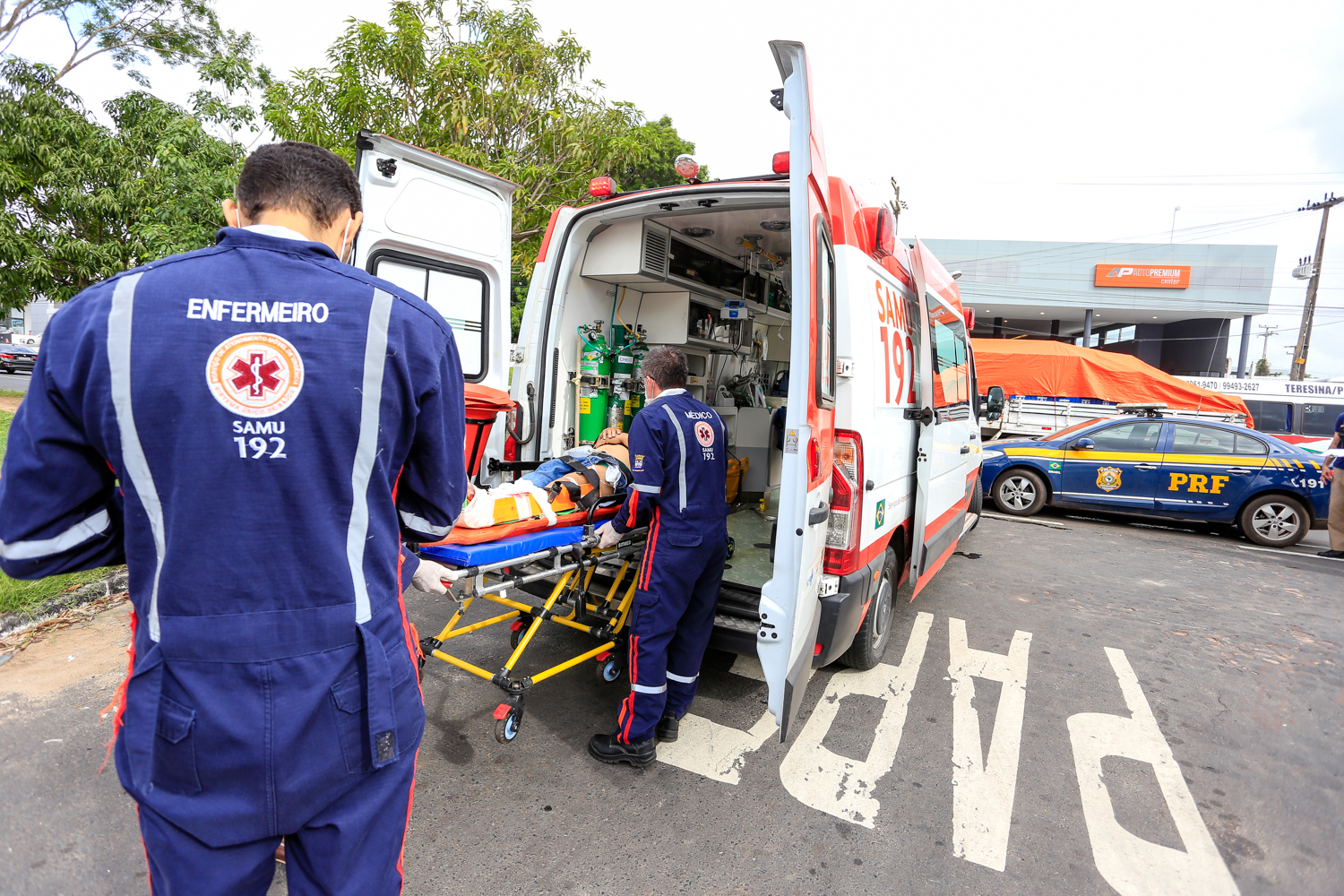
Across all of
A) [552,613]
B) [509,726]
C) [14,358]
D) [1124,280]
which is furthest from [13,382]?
[1124,280]

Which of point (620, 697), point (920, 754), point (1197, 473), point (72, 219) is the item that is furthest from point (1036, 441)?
point (72, 219)

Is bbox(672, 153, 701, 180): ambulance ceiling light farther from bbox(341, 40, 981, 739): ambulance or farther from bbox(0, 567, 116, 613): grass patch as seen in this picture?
bbox(0, 567, 116, 613): grass patch

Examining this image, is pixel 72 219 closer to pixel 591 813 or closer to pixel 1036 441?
pixel 591 813

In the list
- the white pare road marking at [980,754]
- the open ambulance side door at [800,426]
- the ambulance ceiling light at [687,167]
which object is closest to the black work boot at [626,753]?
the open ambulance side door at [800,426]

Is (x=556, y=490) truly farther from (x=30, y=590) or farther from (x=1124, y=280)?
(x=1124, y=280)

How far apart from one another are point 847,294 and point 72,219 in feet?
42.2

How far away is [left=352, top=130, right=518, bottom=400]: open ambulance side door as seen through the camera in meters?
3.25

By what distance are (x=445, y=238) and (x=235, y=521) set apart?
2913 millimetres

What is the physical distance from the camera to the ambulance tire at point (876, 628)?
3617mm

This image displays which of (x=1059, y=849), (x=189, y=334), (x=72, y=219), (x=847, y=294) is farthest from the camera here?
(x=72, y=219)

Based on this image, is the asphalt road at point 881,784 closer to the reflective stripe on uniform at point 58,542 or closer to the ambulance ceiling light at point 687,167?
the reflective stripe on uniform at point 58,542

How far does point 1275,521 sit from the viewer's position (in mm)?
7836

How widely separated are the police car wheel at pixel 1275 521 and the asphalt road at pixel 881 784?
168 inches

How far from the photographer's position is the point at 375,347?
1.15m
